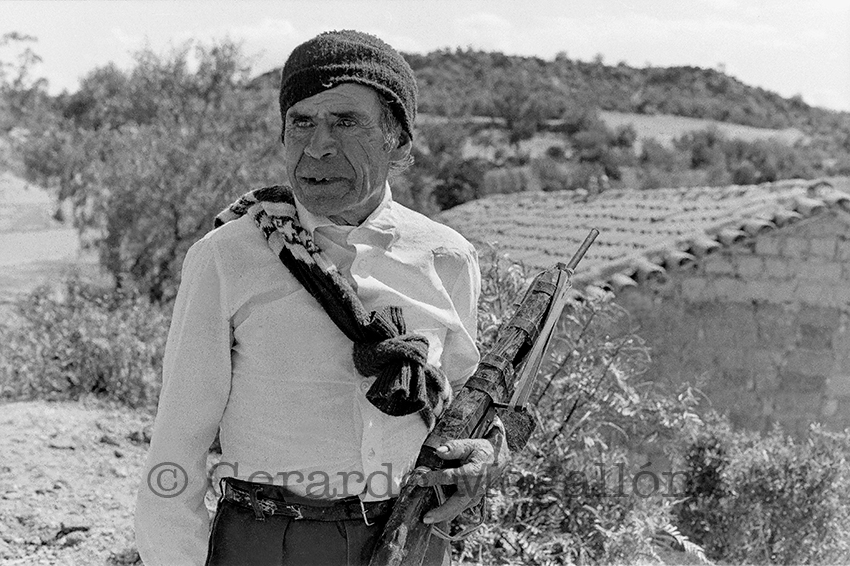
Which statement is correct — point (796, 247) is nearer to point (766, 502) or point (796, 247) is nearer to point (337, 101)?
point (766, 502)

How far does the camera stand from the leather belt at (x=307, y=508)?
177 centimetres

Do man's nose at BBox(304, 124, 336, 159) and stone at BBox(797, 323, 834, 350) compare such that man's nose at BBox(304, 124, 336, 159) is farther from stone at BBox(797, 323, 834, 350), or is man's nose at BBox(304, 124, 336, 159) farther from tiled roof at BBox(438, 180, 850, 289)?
stone at BBox(797, 323, 834, 350)

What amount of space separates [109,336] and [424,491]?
15.5ft

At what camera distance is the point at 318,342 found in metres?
1.74

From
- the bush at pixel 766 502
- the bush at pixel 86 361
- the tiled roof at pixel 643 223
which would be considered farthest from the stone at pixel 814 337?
the bush at pixel 86 361

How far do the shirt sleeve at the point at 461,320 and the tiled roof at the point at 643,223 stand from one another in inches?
128

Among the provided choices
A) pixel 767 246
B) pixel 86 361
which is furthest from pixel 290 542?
pixel 767 246

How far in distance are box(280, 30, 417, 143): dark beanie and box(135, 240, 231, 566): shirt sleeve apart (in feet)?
1.22

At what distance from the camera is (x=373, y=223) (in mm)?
1885

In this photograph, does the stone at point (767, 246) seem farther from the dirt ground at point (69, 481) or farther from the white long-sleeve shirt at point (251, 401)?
the white long-sleeve shirt at point (251, 401)

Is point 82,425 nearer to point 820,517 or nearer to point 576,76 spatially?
point 820,517

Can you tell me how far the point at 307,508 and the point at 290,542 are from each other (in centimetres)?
8

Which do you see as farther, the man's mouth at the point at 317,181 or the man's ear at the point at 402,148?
the man's ear at the point at 402,148

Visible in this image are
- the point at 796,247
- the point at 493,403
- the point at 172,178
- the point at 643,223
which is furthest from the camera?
the point at 172,178
